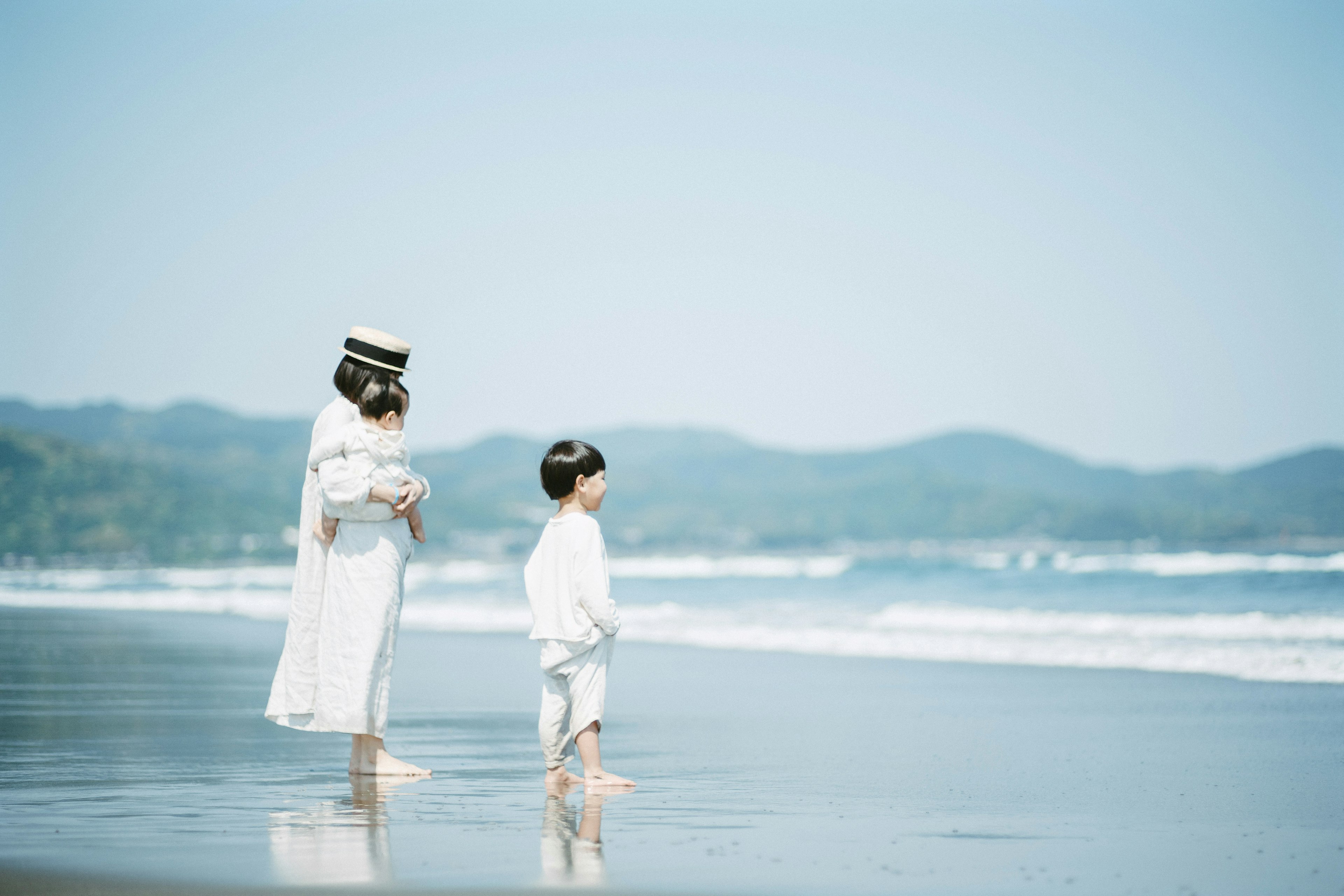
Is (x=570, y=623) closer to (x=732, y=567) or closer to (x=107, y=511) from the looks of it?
(x=732, y=567)

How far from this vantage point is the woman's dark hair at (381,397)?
4.50 meters

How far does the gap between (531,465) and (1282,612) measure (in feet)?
345

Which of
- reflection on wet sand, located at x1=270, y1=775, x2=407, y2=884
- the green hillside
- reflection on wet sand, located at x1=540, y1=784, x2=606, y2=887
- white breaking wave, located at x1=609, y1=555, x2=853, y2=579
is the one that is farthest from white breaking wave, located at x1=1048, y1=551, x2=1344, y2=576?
the green hillside

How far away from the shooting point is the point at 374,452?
14.5 feet

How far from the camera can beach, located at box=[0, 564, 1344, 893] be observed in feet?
11.0

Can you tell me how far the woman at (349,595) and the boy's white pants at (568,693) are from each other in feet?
2.00

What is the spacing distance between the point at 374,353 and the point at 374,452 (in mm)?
403

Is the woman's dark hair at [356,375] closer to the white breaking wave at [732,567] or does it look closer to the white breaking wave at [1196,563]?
the white breaking wave at [1196,563]

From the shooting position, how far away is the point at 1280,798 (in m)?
4.71

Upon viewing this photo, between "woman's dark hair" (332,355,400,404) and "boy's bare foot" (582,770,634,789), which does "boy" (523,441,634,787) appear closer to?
"boy's bare foot" (582,770,634,789)

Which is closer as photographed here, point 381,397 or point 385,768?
point 381,397

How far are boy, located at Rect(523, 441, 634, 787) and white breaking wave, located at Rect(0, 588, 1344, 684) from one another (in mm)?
6520

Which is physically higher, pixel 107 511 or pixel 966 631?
pixel 107 511

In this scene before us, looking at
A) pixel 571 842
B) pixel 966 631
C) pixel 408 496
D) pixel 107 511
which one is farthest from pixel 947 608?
pixel 107 511
